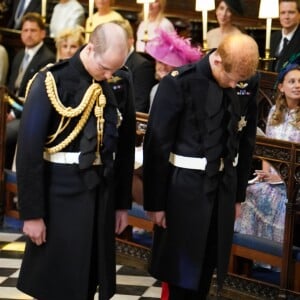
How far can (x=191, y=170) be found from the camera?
15.2 feet

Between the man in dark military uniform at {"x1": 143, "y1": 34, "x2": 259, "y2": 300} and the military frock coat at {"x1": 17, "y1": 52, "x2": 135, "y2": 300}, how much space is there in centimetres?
25

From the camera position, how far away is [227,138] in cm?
463

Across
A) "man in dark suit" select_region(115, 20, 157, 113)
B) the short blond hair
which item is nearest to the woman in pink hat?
"man in dark suit" select_region(115, 20, 157, 113)

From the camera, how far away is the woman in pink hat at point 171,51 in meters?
6.68

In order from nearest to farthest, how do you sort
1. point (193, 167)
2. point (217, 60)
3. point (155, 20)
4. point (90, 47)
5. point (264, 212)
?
point (90, 47) → point (217, 60) → point (193, 167) → point (264, 212) → point (155, 20)

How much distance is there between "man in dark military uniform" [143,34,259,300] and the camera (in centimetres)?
458

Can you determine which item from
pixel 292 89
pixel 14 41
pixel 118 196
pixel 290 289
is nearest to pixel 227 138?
pixel 118 196

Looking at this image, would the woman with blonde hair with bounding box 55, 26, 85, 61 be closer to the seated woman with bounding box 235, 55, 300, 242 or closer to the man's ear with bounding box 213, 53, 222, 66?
the seated woman with bounding box 235, 55, 300, 242

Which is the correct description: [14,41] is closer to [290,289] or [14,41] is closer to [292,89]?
[292,89]

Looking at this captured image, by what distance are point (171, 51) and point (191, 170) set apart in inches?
90.2

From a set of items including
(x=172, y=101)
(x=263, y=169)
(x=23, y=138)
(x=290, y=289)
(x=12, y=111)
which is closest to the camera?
(x=23, y=138)

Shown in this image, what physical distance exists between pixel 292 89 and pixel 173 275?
7.44 feet

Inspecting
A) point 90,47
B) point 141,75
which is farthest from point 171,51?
point 90,47

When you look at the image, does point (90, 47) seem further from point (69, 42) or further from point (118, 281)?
point (69, 42)
